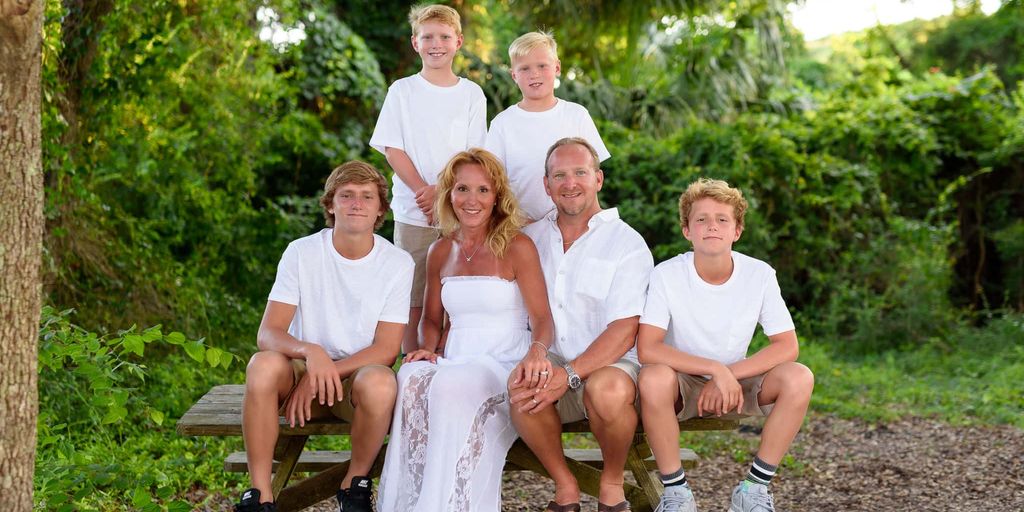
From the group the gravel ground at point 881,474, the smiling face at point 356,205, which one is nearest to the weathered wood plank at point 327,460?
the gravel ground at point 881,474

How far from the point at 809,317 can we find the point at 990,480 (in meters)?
3.67

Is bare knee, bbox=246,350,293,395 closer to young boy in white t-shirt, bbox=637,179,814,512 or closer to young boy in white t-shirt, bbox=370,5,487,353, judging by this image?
young boy in white t-shirt, bbox=370,5,487,353

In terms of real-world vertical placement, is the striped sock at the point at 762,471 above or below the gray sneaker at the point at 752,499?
above

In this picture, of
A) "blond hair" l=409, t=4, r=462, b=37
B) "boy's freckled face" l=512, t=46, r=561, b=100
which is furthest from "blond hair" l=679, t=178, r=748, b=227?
"blond hair" l=409, t=4, r=462, b=37

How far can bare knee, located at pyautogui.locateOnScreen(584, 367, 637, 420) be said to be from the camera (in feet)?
10.7

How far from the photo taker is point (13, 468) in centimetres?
256

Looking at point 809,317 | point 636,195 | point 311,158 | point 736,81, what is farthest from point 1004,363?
point 311,158

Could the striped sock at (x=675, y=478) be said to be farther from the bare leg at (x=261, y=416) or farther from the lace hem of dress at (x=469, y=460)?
the bare leg at (x=261, y=416)

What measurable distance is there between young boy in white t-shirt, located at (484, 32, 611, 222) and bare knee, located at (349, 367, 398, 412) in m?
0.96

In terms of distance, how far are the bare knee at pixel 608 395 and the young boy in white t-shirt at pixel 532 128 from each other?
0.89 metres

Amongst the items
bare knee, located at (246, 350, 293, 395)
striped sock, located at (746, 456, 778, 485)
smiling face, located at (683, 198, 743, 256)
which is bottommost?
striped sock, located at (746, 456, 778, 485)

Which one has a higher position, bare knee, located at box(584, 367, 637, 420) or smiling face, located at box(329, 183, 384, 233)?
smiling face, located at box(329, 183, 384, 233)

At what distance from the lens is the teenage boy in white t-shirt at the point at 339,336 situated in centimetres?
330

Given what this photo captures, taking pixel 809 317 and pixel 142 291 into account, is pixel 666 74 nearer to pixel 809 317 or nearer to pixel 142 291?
pixel 809 317
